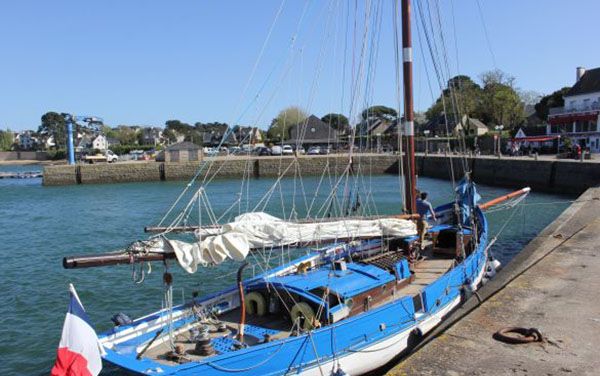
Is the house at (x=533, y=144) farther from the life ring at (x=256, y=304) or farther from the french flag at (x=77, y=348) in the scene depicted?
the french flag at (x=77, y=348)

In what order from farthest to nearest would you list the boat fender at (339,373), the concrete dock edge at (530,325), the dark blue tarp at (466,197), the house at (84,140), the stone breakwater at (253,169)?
the house at (84,140)
the stone breakwater at (253,169)
the dark blue tarp at (466,197)
the boat fender at (339,373)
the concrete dock edge at (530,325)

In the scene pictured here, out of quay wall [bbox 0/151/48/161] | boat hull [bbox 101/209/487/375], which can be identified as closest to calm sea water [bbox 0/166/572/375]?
boat hull [bbox 101/209/487/375]

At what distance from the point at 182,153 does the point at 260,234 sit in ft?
208

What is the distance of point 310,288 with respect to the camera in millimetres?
10094

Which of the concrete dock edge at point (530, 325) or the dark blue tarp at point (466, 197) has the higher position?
the dark blue tarp at point (466, 197)

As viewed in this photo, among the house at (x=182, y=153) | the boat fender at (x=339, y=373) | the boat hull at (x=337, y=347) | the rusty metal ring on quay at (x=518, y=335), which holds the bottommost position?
the boat fender at (x=339, y=373)

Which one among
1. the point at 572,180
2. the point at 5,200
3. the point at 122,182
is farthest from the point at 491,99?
the point at 5,200

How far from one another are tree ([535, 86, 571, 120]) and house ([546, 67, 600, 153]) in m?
19.5

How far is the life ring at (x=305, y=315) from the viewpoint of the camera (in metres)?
9.59

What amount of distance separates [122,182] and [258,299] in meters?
59.2

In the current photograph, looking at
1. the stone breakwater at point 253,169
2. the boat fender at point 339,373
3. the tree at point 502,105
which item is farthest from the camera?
the tree at point 502,105

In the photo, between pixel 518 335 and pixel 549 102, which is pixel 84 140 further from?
pixel 518 335

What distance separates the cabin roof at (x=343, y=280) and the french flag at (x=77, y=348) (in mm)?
3816

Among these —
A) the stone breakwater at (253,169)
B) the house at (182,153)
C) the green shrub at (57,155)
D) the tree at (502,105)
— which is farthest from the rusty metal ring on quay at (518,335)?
the green shrub at (57,155)
